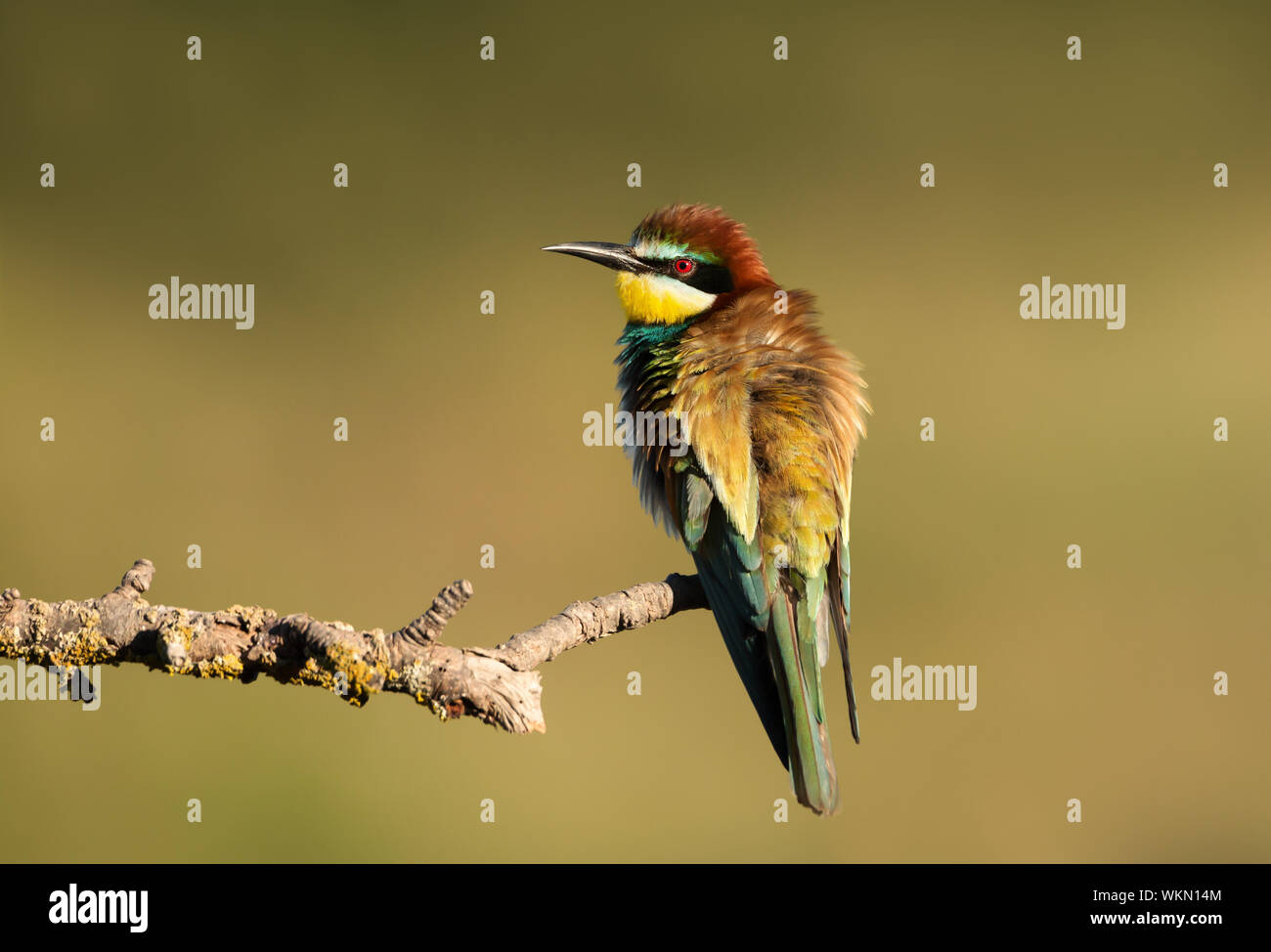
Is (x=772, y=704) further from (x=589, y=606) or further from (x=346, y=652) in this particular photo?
(x=346, y=652)

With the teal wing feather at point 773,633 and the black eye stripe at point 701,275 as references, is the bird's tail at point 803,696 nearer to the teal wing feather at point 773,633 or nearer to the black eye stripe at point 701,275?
the teal wing feather at point 773,633

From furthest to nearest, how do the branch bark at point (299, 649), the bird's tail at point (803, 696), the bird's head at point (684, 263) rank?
the bird's head at point (684, 263)
the bird's tail at point (803, 696)
the branch bark at point (299, 649)

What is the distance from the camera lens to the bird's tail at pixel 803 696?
1562mm

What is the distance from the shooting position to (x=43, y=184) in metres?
4.07

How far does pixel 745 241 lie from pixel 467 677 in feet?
3.81

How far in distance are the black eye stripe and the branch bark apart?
89 cm

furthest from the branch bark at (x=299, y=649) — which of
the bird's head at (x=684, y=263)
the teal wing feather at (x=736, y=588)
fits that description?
the bird's head at (x=684, y=263)

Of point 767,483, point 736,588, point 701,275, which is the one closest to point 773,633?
point 736,588

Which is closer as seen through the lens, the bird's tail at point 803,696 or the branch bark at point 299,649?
the branch bark at point 299,649

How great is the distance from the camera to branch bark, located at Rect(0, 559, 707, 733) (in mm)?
1050

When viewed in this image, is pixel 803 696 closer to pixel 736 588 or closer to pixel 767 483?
pixel 736 588

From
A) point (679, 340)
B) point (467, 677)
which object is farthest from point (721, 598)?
point (467, 677)

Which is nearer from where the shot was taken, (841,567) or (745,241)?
(841,567)

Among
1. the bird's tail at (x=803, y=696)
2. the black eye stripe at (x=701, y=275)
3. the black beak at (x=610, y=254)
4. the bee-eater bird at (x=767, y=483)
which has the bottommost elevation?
the bird's tail at (x=803, y=696)
